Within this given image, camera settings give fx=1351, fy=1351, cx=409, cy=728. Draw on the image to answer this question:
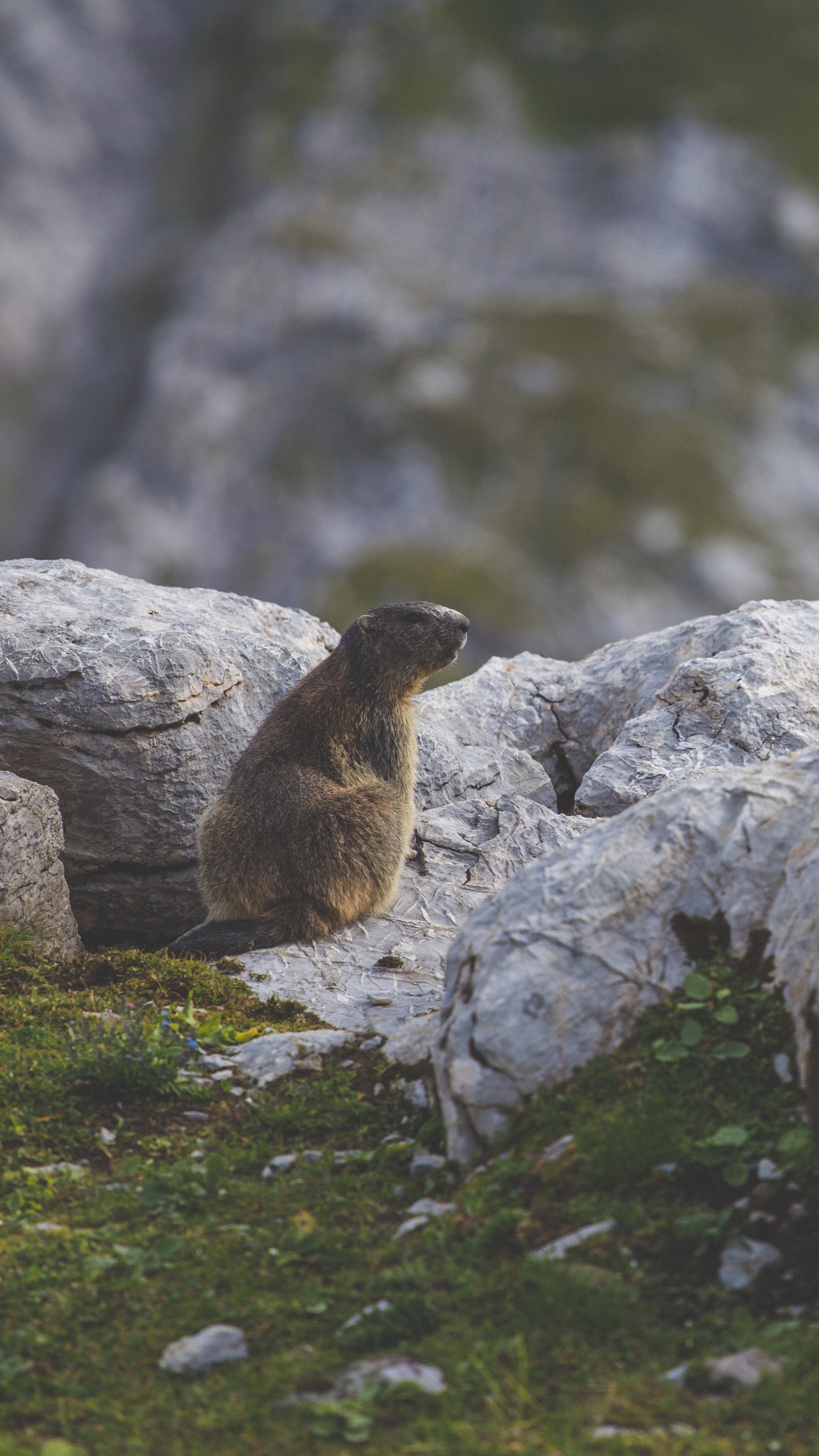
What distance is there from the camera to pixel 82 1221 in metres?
6.91

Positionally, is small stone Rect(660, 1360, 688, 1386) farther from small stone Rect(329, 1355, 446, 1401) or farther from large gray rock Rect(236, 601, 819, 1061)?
large gray rock Rect(236, 601, 819, 1061)

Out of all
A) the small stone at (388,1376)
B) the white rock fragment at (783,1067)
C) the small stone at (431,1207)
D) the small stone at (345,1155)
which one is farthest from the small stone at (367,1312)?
the white rock fragment at (783,1067)

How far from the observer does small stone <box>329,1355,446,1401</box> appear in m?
5.41

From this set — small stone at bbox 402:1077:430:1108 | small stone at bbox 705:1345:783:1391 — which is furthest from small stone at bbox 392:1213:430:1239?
small stone at bbox 705:1345:783:1391

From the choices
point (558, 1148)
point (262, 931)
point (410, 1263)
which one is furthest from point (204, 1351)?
point (262, 931)

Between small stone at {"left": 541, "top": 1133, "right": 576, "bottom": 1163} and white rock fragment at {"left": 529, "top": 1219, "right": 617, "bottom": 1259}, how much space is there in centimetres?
46

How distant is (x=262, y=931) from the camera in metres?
11.6

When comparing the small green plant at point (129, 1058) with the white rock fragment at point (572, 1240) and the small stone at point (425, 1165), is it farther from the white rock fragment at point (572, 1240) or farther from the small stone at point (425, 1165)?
the white rock fragment at point (572, 1240)

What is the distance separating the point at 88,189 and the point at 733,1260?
154 m

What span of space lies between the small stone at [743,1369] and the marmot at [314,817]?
6701 mm

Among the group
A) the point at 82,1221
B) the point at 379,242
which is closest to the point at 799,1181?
the point at 82,1221

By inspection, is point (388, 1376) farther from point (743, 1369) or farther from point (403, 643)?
point (403, 643)

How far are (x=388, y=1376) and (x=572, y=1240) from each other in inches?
42.7

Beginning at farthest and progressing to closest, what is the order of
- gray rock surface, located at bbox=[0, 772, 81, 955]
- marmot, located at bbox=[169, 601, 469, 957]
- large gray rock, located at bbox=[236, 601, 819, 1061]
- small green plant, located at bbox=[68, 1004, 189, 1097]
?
1. marmot, located at bbox=[169, 601, 469, 957]
2. large gray rock, located at bbox=[236, 601, 819, 1061]
3. gray rock surface, located at bbox=[0, 772, 81, 955]
4. small green plant, located at bbox=[68, 1004, 189, 1097]
